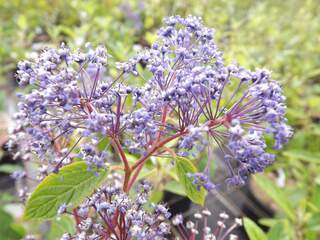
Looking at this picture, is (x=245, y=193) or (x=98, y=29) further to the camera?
(x=98, y=29)

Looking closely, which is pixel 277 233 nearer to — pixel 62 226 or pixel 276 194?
pixel 276 194

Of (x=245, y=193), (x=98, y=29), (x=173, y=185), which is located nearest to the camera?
(x=173, y=185)

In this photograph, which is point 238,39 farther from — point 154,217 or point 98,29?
point 154,217

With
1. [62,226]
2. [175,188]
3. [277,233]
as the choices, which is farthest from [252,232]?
[62,226]

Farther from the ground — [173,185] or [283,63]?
[283,63]

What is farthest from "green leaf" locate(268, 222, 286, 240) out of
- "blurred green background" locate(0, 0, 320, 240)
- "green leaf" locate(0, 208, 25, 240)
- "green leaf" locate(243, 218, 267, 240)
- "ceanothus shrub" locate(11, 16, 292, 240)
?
"green leaf" locate(0, 208, 25, 240)

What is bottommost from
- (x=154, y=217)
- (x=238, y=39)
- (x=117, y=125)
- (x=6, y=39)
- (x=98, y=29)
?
(x=154, y=217)

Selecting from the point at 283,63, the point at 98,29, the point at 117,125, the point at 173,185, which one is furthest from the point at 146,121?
the point at 283,63

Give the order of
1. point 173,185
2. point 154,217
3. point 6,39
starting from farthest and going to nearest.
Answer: point 6,39
point 173,185
point 154,217

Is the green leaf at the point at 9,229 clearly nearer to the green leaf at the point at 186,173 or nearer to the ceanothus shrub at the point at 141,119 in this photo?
the ceanothus shrub at the point at 141,119
